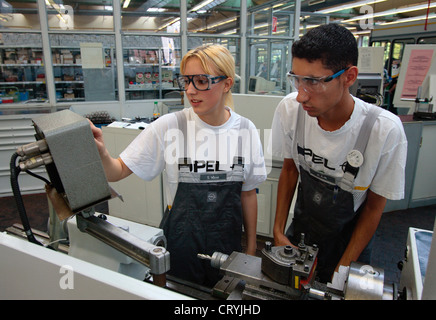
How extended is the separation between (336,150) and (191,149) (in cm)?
54

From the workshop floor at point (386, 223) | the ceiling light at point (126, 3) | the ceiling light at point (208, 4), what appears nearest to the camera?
the workshop floor at point (386, 223)

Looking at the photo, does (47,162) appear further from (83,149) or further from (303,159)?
(303,159)

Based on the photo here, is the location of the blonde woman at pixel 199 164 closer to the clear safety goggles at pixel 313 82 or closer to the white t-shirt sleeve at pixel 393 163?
the clear safety goggles at pixel 313 82

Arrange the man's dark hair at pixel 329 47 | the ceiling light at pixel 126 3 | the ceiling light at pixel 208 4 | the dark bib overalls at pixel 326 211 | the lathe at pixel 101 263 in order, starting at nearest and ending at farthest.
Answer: the lathe at pixel 101 263, the man's dark hair at pixel 329 47, the dark bib overalls at pixel 326 211, the ceiling light at pixel 126 3, the ceiling light at pixel 208 4

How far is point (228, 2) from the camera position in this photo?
504 centimetres

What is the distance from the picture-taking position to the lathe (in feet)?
1.81

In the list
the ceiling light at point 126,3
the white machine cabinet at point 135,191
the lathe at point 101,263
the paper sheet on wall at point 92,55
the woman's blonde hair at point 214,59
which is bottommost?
the white machine cabinet at point 135,191

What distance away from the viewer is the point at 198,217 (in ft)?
4.03

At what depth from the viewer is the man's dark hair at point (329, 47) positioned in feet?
3.20

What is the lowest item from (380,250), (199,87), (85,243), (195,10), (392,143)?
(380,250)

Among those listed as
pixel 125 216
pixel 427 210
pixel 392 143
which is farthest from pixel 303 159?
pixel 427 210

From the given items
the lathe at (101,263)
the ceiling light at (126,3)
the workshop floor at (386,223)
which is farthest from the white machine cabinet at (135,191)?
the ceiling light at (126,3)

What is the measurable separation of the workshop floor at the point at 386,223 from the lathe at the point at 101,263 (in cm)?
202
